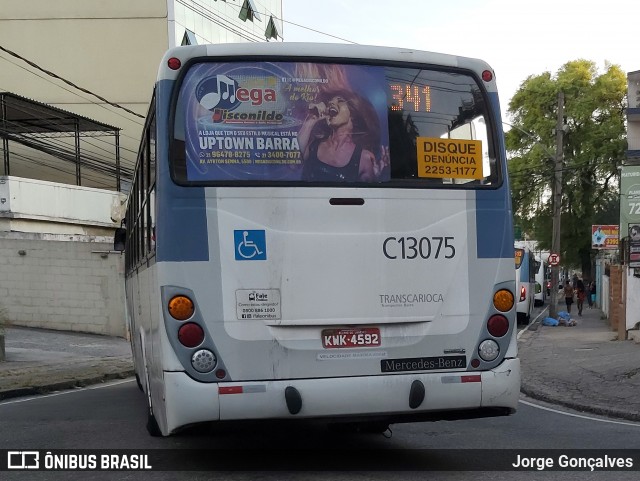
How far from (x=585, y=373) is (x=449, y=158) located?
995 cm

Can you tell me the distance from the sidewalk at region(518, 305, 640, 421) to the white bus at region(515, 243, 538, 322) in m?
10.6

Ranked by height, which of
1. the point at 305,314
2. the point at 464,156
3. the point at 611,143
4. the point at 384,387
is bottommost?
the point at 384,387

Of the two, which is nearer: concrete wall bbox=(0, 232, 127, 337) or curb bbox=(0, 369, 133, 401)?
curb bbox=(0, 369, 133, 401)

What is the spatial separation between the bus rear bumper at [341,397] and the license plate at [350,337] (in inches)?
9.9

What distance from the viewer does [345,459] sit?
817 centimetres

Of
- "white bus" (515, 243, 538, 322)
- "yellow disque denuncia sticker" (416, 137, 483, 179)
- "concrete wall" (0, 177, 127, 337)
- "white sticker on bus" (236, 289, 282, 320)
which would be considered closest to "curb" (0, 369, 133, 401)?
"white sticker on bus" (236, 289, 282, 320)

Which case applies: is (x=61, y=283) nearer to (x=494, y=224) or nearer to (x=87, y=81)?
(x=87, y=81)

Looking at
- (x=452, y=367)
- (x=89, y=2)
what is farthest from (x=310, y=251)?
(x=89, y=2)

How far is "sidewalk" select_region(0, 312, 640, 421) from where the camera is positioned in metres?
13.5

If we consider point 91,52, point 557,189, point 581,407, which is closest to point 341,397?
point 581,407

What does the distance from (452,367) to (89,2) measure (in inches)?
1614

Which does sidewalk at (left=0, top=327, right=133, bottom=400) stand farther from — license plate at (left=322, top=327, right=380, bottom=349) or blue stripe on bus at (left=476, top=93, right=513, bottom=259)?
blue stripe on bus at (left=476, top=93, right=513, bottom=259)

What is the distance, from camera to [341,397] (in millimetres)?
6930

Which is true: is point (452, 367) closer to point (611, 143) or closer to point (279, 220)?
point (279, 220)
